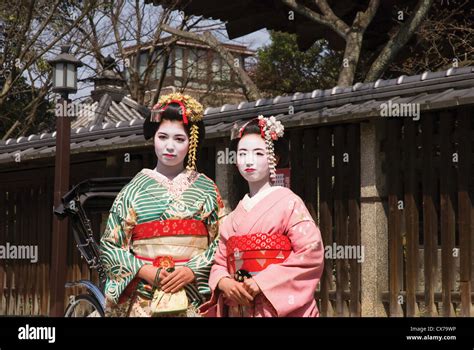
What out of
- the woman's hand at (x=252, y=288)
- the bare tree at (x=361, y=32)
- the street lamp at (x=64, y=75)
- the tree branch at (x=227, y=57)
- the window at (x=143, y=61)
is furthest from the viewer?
the window at (x=143, y=61)

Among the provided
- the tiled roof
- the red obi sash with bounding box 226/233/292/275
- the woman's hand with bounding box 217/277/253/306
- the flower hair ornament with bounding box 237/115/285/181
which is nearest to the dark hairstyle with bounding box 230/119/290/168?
the flower hair ornament with bounding box 237/115/285/181

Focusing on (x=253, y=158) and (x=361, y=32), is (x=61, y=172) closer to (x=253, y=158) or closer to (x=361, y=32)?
(x=253, y=158)

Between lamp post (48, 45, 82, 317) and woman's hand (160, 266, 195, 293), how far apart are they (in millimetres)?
5339

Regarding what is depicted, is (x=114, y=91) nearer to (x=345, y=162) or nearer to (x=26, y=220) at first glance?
(x=26, y=220)

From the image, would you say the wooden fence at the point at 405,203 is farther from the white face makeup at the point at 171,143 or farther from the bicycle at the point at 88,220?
the white face makeup at the point at 171,143

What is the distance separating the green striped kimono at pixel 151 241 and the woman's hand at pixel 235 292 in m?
0.26

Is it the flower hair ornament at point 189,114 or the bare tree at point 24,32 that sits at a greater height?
the bare tree at point 24,32

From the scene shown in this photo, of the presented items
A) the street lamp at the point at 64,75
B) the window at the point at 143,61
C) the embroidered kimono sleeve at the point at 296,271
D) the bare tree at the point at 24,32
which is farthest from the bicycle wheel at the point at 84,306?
the window at the point at 143,61

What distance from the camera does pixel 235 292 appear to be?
4.91 m

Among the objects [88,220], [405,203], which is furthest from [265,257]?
[405,203]

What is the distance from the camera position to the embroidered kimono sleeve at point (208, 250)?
518 cm

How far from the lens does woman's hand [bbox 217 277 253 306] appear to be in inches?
193
